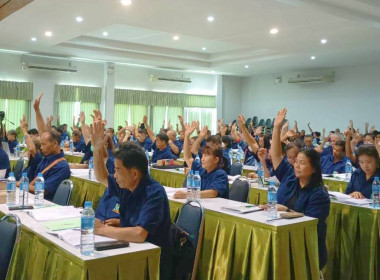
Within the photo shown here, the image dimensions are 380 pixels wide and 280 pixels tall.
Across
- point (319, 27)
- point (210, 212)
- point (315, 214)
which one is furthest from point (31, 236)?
point (319, 27)

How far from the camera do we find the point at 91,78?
15.5 metres

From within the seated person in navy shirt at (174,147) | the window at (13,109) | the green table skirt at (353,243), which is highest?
the window at (13,109)

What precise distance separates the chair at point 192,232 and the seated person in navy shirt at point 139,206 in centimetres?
13

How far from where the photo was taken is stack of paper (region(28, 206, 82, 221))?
2955 millimetres

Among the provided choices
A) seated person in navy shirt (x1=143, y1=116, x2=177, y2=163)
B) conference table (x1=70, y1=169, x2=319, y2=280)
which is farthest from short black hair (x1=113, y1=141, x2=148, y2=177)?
seated person in navy shirt (x1=143, y1=116, x2=177, y2=163)

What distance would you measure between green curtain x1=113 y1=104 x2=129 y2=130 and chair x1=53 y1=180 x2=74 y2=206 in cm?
1219

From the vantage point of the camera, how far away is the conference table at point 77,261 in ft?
7.00

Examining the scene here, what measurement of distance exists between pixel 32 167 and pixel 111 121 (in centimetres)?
1090

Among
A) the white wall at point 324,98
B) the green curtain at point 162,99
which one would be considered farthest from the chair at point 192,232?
the white wall at point 324,98

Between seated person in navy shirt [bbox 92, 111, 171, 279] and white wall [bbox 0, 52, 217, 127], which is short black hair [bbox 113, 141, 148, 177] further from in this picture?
white wall [bbox 0, 52, 217, 127]

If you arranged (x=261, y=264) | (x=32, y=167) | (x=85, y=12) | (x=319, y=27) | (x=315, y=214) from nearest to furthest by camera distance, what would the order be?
(x=261, y=264) → (x=315, y=214) → (x=32, y=167) → (x=85, y=12) → (x=319, y=27)

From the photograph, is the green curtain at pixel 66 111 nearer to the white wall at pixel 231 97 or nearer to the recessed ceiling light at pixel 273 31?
the white wall at pixel 231 97

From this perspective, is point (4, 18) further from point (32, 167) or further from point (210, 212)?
point (210, 212)

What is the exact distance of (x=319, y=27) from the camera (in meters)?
9.08
